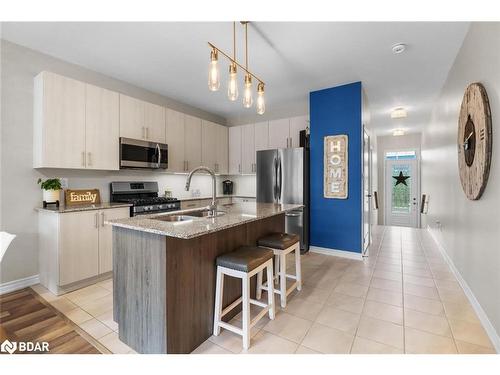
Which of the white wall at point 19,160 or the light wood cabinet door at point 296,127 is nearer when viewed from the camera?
the white wall at point 19,160

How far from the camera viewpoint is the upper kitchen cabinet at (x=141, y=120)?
3368mm

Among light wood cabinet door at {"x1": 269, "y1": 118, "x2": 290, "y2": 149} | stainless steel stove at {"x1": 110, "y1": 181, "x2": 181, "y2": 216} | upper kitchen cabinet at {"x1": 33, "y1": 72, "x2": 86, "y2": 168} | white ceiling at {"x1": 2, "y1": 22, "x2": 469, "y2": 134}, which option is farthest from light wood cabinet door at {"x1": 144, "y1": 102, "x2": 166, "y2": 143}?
light wood cabinet door at {"x1": 269, "y1": 118, "x2": 290, "y2": 149}

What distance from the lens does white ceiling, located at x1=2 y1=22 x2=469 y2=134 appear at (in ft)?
7.77

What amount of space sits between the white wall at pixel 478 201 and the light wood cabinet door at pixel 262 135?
283 centimetres

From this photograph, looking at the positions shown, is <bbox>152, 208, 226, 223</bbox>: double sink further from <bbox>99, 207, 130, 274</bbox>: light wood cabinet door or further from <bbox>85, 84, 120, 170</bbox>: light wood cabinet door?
<bbox>85, 84, 120, 170</bbox>: light wood cabinet door

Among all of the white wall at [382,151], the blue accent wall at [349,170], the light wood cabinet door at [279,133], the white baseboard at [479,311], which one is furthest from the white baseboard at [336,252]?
the white wall at [382,151]

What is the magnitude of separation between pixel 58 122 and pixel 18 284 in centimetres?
184

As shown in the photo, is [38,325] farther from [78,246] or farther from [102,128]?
[102,128]

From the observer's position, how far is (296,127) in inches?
178

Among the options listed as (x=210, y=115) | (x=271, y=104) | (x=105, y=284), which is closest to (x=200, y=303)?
(x=105, y=284)

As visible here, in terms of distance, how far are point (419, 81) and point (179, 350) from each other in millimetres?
4464

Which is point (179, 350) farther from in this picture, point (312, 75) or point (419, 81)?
point (419, 81)

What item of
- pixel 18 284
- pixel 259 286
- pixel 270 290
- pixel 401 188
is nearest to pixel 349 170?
pixel 259 286

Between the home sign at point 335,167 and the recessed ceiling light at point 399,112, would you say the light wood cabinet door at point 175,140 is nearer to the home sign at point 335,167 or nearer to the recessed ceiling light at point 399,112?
the home sign at point 335,167
